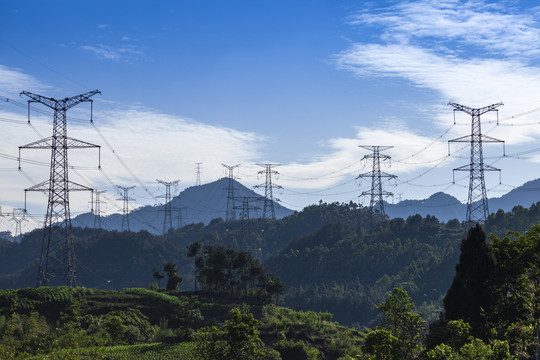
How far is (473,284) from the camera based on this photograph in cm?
4838

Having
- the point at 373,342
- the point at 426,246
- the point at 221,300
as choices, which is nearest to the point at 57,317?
the point at 221,300

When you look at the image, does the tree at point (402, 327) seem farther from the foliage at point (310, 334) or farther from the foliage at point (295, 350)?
the foliage at point (295, 350)

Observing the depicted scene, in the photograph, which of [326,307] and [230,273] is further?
[326,307]

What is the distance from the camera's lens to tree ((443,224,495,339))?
47.2m

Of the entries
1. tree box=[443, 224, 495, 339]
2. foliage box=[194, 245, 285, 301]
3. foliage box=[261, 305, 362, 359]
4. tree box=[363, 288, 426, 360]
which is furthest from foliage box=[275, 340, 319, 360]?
tree box=[363, 288, 426, 360]

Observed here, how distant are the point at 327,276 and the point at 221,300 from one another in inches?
3383

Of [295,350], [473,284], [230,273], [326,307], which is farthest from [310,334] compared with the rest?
[326,307]

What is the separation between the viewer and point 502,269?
4712 cm

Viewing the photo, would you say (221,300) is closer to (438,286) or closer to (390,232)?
(438,286)

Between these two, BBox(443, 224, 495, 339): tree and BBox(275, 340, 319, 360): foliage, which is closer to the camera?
BBox(443, 224, 495, 339): tree

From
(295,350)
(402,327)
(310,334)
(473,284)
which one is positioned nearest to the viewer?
(402,327)

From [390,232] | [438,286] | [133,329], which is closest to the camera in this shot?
[133,329]

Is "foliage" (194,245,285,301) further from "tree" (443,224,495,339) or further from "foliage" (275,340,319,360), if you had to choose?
"tree" (443,224,495,339)

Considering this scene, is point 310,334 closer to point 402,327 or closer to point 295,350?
point 295,350
